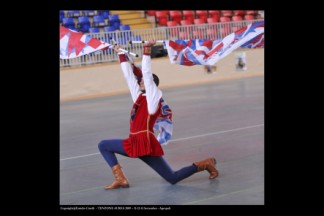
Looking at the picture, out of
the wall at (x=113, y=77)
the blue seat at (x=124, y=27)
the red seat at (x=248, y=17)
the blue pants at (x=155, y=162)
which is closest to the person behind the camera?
the blue pants at (x=155, y=162)

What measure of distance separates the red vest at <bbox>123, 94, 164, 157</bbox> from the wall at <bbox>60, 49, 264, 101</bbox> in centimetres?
1292

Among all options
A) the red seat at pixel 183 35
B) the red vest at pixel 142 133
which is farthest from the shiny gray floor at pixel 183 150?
the red seat at pixel 183 35

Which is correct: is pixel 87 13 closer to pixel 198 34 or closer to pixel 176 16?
pixel 198 34

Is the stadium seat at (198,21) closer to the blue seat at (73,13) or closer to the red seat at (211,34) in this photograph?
the red seat at (211,34)

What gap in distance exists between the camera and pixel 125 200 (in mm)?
8219

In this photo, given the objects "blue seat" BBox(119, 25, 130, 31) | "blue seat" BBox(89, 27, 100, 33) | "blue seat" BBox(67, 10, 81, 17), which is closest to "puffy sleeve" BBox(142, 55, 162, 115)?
"blue seat" BBox(89, 27, 100, 33)

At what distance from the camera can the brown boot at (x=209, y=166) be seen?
8.86 meters

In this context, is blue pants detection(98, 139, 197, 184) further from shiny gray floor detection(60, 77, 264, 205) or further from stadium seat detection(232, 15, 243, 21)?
stadium seat detection(232, 15, 243, 21)

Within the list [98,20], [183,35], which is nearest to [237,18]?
[183,35]

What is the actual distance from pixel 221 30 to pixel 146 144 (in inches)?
708

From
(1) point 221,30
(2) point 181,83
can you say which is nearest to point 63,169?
(2) point 181,83

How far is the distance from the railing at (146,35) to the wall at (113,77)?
0.29 m
